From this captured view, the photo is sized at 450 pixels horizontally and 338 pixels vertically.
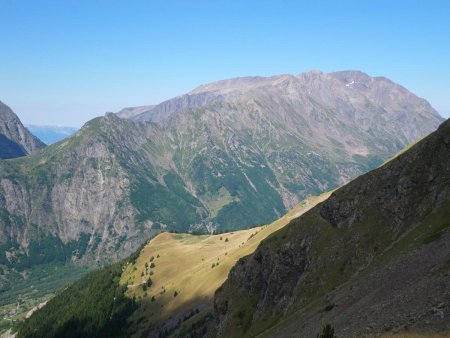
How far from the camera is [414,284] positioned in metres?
55.2

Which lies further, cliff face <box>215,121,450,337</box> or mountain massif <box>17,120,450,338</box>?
cliff face <box>215,121,450,337</box>

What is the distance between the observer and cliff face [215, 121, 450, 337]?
53.2 m

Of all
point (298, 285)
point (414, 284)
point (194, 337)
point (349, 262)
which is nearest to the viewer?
point (414, 284)

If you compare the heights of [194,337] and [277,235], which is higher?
[277,235]

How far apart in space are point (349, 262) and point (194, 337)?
246ft

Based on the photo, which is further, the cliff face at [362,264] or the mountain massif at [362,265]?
the cliff face at [362,264]

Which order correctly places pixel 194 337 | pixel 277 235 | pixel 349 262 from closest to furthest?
pixel 349 262, pixel 277 235, pixel 194 337

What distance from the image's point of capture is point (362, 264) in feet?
301

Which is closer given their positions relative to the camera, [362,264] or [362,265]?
[362,265]

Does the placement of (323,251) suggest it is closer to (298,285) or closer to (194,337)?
(298,285)

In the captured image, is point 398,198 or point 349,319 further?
point 398,198

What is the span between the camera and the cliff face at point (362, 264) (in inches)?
2094

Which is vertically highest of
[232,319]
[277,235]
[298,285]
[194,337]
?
[277,235]

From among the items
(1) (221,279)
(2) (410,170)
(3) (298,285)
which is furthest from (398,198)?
(1) (221,279)
